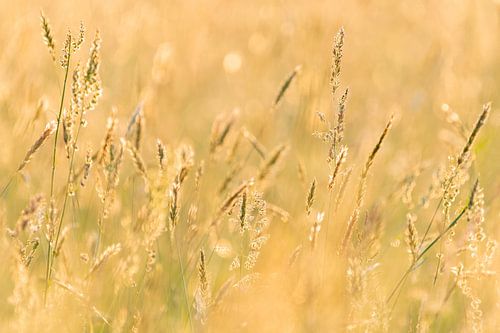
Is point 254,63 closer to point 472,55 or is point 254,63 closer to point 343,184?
point 472,55

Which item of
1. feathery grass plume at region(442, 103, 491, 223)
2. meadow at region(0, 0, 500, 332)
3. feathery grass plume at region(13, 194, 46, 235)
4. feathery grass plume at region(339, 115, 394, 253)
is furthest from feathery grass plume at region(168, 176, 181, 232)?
feathery grass plume at region(442, 103, 491, 223)

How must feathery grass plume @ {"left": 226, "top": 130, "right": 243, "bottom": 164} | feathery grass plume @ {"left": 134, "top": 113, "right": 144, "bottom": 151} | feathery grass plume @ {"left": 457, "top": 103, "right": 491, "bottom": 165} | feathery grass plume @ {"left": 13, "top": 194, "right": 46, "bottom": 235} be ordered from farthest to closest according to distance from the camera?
feathery grass plume @ {"left": 226, "top": 130, "right": 243, "bottom": 164} → feathery grass plume @ {"left": 134, "top": 113, "right": 144, "bottom": 151} → feathery grass plume @ {"left": 457, "top": 103, "right": 491, "bottom": 165} → feathery grass plume @ {"left": 13, "top": 194, "right": 46, "bottom": 235}

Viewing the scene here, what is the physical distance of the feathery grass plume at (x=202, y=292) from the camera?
1600mm

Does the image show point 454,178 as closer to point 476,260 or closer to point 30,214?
point 476,260

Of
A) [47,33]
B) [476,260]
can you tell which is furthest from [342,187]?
[47,33]

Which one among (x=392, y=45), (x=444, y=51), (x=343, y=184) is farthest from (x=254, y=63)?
(x=343, y=184)

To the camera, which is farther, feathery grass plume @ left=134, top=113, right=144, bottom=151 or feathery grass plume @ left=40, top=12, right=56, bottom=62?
feathery grass plume @ left=134, top=113, right=144, bottom=151

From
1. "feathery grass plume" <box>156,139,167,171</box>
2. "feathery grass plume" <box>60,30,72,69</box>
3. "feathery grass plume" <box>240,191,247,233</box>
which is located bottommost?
"feathery grass plume" <box>240,191,247,233</box>

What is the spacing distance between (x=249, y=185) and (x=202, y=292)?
0.82 ft

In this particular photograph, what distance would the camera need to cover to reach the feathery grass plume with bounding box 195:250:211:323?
1.60 meters

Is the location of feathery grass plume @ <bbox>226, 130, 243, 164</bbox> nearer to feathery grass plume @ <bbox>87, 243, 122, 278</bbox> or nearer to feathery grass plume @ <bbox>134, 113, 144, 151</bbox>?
feathery grass plume @ <bbox>134, 113, 144, 151</bbox>

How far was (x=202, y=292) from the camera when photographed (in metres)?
1.63

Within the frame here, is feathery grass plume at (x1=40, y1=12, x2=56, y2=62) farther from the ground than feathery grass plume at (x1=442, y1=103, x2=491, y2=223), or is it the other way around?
feathery grass plume at (x1=40, y1=12, x2=56, y2=62)

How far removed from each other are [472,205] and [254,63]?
3.06m
